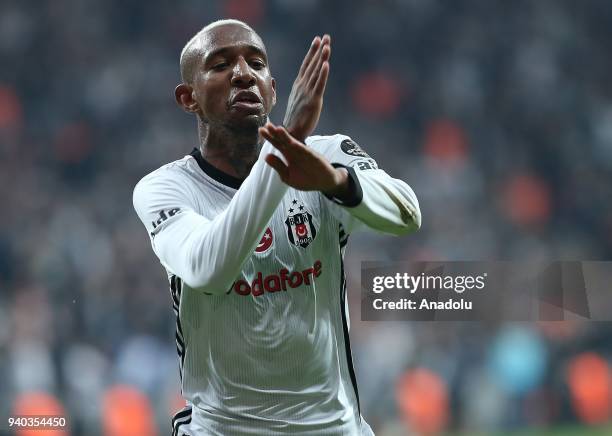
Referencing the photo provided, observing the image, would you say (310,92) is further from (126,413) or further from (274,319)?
(126,413)

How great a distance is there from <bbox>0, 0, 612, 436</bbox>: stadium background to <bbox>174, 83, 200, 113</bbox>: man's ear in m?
4.14

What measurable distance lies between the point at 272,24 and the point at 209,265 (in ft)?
25.8

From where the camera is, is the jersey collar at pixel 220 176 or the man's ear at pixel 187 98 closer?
the jersey collar at pixel 220 176

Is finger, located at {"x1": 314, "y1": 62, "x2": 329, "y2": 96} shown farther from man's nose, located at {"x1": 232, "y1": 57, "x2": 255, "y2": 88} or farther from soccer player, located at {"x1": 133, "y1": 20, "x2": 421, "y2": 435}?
man's nose, located at {"x1": 232, "y1": 57, "x2": 255, "y2": 88}

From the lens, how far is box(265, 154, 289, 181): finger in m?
1.92

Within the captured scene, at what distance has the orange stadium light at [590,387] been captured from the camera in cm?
735

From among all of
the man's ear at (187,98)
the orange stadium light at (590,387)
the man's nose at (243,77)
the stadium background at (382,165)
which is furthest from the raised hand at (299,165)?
the orange stadium light at (590,387)

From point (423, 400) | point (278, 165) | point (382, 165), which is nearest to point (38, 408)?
point (423, 400)

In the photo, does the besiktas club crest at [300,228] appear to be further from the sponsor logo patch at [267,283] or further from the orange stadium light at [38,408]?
the orange stadium light at [38,408]

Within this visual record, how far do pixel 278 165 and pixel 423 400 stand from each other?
5.58 metres

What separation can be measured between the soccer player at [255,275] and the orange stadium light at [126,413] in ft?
14.3

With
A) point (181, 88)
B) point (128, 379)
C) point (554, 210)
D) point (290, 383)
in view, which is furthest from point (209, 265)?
point (554, 210)

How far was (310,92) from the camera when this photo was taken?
196cm

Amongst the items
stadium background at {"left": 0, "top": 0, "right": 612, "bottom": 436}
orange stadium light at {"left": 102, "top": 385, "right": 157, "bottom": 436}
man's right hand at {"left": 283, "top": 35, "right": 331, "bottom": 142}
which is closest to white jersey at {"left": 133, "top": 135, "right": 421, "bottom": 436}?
man's right hand at {"left": 283, "top": 35, "right": 331, "bottom": 142}
